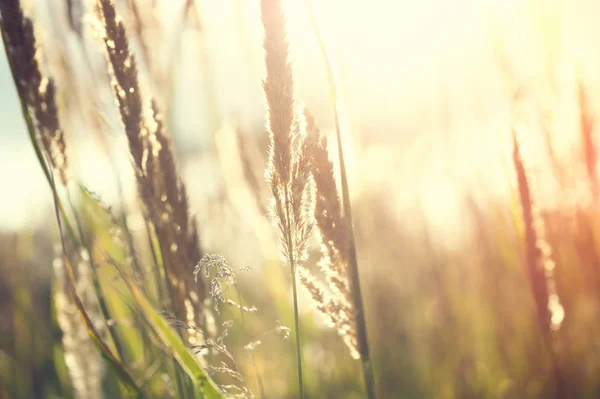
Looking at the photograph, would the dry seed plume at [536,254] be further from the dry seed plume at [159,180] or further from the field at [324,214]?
the dry seed plume at [159,180]

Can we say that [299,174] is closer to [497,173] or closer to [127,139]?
[127,139]

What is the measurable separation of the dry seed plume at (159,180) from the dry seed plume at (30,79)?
0.22m

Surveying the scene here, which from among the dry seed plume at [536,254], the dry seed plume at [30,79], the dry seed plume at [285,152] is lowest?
the dry seed plume at [536,254]

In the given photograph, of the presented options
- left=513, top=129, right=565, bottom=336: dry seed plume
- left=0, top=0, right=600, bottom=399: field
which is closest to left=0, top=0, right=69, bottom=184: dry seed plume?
left=0, top=0, right=600, bottom=399: field

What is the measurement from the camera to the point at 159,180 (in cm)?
131

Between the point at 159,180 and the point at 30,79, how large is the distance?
40 centimetres

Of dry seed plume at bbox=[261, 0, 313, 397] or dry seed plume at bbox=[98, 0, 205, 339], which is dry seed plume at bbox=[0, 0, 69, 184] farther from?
dry seed plume at bbox=[261, 0, 313, 397]

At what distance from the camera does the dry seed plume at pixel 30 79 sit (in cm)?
126

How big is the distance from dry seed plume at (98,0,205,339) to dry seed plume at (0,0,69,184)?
22cm

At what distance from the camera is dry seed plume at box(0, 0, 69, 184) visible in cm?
126

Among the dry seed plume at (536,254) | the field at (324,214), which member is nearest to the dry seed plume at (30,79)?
the field at (324,214)

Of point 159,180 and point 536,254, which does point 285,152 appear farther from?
point 536,254

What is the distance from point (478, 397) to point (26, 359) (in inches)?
82.3

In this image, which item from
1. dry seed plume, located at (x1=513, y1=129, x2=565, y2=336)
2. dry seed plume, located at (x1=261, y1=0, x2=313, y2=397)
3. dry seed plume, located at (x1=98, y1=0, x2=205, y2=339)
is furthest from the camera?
dry seed plume, located at (x1=513, y1=129, x2=565, y2=336)
